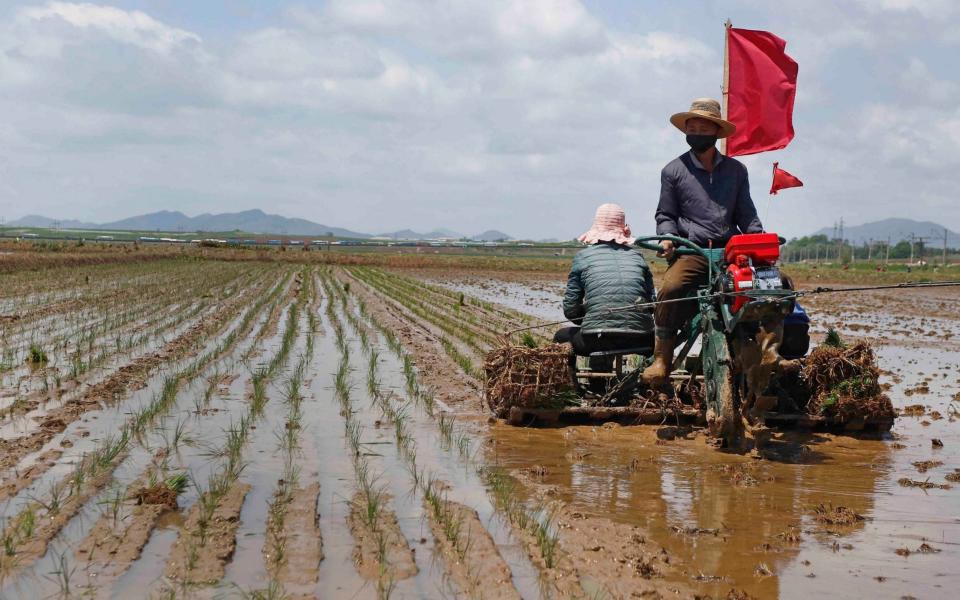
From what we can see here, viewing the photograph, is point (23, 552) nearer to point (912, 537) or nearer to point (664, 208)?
point (912, 537)

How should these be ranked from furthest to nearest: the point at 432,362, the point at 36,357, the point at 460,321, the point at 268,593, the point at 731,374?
the point at 460,321
the point at 432,362
the point at 36,357
the point at 731,374
the point at 268,593

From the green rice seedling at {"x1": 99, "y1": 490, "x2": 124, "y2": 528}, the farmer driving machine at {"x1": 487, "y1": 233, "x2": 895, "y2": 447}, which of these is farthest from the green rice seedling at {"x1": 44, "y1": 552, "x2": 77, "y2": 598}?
the farmer driving machine at {"x1": 487, "y1": 233, "x2": 895, "y2": 447}

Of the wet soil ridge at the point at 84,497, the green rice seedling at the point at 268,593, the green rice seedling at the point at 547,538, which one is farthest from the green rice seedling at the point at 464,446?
the green rice seedling at the point at 268,593

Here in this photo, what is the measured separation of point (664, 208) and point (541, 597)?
11.9 feet

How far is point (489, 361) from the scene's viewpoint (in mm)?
6781

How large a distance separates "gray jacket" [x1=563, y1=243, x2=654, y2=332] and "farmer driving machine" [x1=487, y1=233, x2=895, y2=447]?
0.35 ft

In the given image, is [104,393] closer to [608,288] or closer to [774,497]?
[608,288]

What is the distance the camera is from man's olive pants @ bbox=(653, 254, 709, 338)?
6176mm

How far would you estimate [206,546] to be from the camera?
3.85 meters

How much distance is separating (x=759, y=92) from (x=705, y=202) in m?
2.11

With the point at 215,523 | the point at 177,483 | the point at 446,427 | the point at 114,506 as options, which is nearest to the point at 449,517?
the point at 215,523

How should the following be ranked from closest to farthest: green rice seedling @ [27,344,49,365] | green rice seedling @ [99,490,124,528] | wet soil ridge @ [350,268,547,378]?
green rice seedling @ [99,490,124,528]
green rice seedling @ [27,344,49,365]
wet soil ridge @ [350,268,547,378]

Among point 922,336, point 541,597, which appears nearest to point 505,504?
point 541,597

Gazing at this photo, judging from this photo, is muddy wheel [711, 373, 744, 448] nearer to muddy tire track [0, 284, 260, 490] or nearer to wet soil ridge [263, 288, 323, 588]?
wet soil ridge [263, 288, 323, 588]
